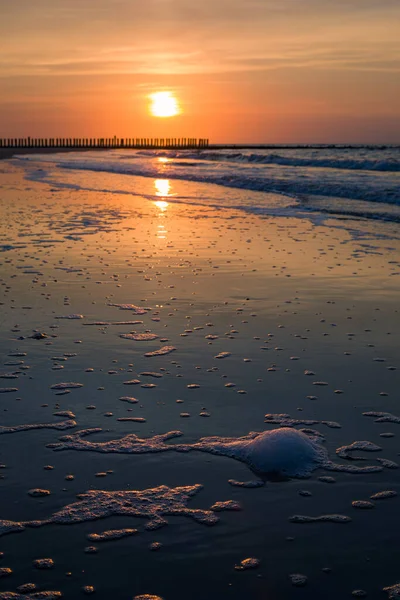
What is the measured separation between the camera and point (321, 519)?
3988 millimetres

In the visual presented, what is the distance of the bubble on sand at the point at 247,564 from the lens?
353 centimetres

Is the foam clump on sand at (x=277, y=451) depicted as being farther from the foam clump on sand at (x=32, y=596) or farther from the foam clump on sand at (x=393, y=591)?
the foam clump on sand at (x=32, y=596)

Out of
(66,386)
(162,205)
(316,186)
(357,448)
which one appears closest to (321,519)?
(357,448)

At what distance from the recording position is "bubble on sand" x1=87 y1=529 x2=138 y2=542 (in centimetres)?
381

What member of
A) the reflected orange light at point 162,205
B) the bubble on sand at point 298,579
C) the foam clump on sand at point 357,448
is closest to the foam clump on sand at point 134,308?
the foam clump on sand at point 357,448

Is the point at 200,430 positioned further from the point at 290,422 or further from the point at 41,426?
the point at 41,426

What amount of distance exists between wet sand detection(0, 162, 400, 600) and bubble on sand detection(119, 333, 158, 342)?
0.11 feet

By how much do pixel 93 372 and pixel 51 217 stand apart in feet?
39.7

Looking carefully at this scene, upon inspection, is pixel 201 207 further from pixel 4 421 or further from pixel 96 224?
pixel 4 421

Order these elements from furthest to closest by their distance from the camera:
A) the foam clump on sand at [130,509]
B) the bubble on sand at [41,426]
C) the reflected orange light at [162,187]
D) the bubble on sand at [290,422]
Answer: the reflected orange light at [162,187], the bubble on sand at [290,422], the bubble on sand at [41,426], the foam clump on sand at [130,509]

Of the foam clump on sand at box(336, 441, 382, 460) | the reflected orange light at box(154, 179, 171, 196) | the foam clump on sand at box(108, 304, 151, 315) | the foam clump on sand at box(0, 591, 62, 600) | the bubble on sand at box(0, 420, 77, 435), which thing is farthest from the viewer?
the reflected orange light at box(154, 179, 171, 196)

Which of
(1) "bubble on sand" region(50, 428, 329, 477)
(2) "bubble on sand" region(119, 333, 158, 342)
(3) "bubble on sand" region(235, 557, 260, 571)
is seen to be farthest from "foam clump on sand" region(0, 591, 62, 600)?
(2) "bubble on sand" region(119, 333, 158, 342)

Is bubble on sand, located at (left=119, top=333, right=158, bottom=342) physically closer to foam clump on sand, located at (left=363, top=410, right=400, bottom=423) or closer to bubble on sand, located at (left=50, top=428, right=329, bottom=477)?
bubble on sand, located at (left=50, top=428, right=329, bottom=477)

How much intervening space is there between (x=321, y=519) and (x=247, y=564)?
2.12 ft
